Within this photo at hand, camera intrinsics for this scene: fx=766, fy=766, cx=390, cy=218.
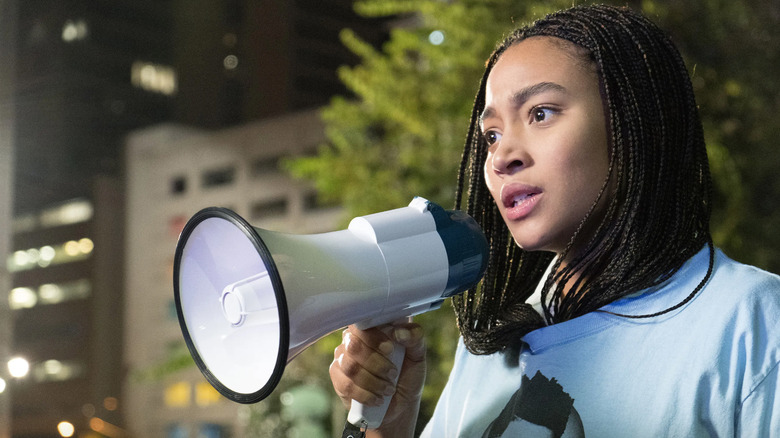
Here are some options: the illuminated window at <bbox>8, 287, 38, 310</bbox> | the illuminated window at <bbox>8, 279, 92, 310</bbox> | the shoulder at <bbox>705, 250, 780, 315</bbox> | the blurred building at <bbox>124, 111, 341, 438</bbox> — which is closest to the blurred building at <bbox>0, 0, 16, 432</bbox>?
the illuminated window at <bbox>8, 279, 92, 310</bbox>

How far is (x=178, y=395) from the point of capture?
190 inches

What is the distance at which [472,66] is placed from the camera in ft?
7.54

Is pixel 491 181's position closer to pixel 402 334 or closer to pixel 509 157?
pixel 509 157

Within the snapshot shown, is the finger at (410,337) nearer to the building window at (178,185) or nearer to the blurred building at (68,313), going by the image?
the blurred building at (68,313)

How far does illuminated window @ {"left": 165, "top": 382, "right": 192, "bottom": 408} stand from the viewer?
470 cm

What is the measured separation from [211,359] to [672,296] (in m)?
0.42

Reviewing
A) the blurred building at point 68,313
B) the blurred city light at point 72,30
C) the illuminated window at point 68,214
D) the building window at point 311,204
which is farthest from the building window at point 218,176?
the blurred city light at point 72,30

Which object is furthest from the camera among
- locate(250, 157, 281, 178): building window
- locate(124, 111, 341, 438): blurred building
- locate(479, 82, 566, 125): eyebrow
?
locate(250, 157, 281, 178): building window

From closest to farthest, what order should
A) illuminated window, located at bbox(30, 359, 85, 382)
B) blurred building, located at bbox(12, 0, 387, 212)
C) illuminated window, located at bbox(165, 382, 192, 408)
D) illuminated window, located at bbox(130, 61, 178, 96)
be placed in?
blurred building, located at bbox(12, 0, 387, 212), illuminated window, located at bbox(30, 359, 85, 382), illuminated window, located at bbox(130, 61, 178, 96), illuminated window, located at bbox(165, 382, 192, 408)

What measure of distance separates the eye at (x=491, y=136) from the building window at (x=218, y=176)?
494 centimetres

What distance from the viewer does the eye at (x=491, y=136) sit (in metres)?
0.79

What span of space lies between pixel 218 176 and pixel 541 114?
523cm

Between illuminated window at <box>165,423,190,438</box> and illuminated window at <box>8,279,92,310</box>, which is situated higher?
illuminated window at <box>8,279,92,310</box>

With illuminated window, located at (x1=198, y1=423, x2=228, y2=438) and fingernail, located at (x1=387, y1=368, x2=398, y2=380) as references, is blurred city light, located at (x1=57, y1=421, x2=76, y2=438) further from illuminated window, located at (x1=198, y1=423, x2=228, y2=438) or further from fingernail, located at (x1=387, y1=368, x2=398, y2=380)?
fingernail, located at (x1=387, y1=368, x2=398, y2=380)
